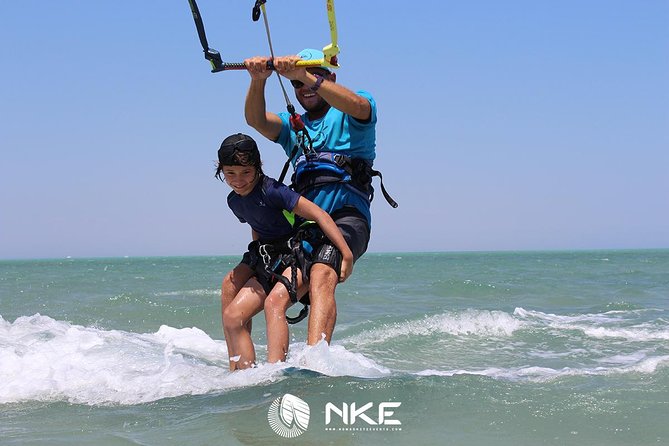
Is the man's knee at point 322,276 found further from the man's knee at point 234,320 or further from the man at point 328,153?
the man's knee at point 234,320

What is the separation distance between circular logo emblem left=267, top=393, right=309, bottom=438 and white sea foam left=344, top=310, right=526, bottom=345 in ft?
15.5

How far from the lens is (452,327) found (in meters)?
9.84

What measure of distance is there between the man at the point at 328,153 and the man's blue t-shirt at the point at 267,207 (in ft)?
0.86

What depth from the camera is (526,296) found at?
54.5ft

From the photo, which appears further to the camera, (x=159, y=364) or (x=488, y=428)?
(x=159, y=364)

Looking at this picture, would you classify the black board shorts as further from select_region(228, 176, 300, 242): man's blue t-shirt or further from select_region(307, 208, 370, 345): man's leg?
select_region(228, 176, 300, 242): man's blue t-shirt

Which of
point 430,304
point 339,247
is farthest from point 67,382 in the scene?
point 430,304

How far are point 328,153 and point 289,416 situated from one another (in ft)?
6.25

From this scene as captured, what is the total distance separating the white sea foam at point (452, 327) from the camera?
29.9 ft

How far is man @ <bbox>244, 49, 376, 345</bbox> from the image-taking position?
4746 millimetres

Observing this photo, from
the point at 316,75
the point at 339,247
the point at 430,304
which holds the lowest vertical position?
the point at 430,304

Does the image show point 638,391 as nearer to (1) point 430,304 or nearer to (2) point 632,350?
(2) point 632,350

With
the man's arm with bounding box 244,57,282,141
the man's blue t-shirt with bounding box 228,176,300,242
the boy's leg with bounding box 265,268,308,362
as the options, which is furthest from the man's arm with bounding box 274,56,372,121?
the boy's leg with bounding box 265,268,308,362

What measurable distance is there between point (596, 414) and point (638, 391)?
31.2 inches
